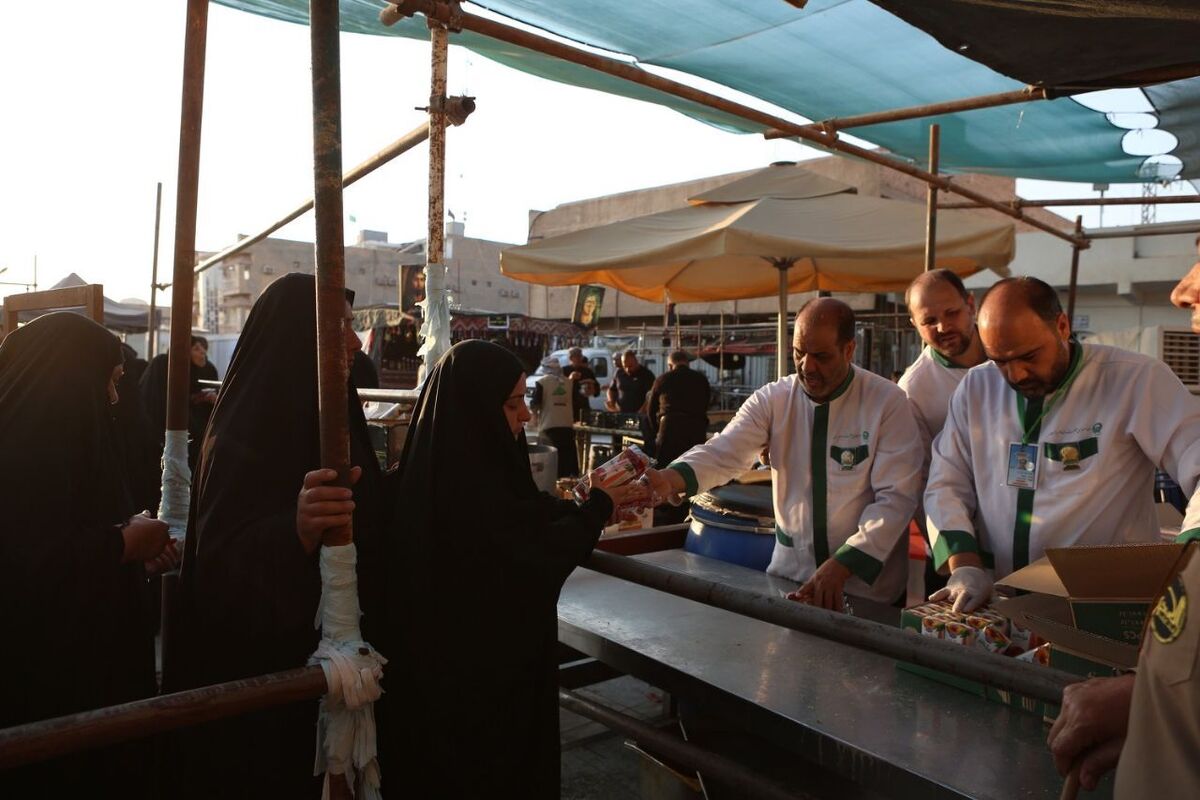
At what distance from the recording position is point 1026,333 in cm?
227

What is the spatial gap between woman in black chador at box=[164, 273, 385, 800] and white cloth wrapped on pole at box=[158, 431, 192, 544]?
1.06m

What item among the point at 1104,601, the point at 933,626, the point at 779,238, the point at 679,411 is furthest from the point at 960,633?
the point at 679,411

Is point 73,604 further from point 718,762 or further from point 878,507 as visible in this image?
point 878,507

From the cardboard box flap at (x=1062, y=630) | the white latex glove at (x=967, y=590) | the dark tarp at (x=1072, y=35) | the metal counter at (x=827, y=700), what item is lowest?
the metal counter at (x=827, y=700)

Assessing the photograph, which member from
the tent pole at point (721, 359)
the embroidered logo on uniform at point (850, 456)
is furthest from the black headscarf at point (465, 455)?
the tent pole at point (721, 359)

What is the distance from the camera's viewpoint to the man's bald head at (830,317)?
9.14 ft

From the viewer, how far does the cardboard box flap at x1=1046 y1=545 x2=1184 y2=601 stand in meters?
1.52

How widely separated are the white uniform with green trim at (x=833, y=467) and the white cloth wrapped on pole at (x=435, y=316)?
3.65ft

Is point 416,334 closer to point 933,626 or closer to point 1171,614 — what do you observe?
point 933,626

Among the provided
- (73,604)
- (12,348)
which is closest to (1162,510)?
(73,604)

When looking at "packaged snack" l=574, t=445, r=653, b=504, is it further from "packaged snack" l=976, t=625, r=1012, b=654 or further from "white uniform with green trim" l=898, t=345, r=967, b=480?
"white uniform with green trim" l=898, t=345, r=967, b=480

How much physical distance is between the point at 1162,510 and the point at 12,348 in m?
5.12

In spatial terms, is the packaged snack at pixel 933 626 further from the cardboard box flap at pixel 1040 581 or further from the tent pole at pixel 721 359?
the tent pole at pixel 721 359

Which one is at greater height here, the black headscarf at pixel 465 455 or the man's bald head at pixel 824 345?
the man's bald head at pixel 824 345
